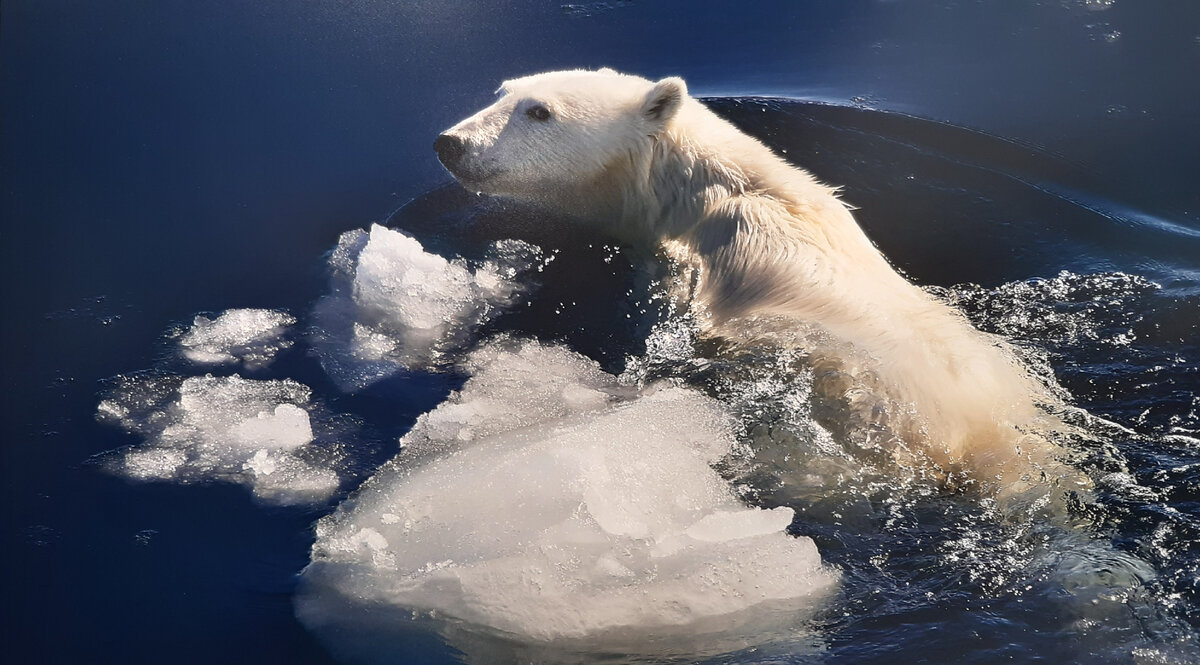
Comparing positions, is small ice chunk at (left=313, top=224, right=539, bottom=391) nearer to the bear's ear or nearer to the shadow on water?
the shadow on water

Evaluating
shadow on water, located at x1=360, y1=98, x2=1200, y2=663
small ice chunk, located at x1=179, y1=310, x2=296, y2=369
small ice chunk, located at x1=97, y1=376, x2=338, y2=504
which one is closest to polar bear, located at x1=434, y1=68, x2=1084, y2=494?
shadow on water, located at x1=360, y1=98, x2=1200, y2=663

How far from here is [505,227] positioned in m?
5.02

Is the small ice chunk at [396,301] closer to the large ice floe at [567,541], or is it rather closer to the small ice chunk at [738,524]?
the large ice floe at [567,541]

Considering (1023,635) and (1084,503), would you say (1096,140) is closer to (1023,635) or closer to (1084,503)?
(1084,503)

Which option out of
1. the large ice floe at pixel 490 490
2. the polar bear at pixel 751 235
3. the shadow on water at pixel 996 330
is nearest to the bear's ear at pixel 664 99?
the polar bear at pixel 751 235

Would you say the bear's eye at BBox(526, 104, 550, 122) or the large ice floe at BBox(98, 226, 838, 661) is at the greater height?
the bear's eye at BBox(526, 104, 550, 122)

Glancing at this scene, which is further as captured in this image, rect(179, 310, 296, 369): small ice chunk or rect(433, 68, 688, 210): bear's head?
rect(433, 68, 688, 210): bear's head

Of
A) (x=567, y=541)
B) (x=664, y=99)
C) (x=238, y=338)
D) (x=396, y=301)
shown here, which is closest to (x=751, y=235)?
(x=664, y=99)

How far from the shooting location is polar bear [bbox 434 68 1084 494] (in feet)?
10.5

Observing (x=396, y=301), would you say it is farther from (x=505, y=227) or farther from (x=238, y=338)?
(x=505, y=227)

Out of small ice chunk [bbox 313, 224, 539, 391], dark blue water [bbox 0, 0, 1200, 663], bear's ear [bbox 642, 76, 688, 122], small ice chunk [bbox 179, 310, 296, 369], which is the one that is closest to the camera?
dark blue water [bbox 0, 0, 1200, 663]

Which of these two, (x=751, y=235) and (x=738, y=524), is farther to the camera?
(x=751, y=235)

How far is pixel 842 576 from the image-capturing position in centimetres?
284

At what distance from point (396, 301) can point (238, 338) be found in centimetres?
69
